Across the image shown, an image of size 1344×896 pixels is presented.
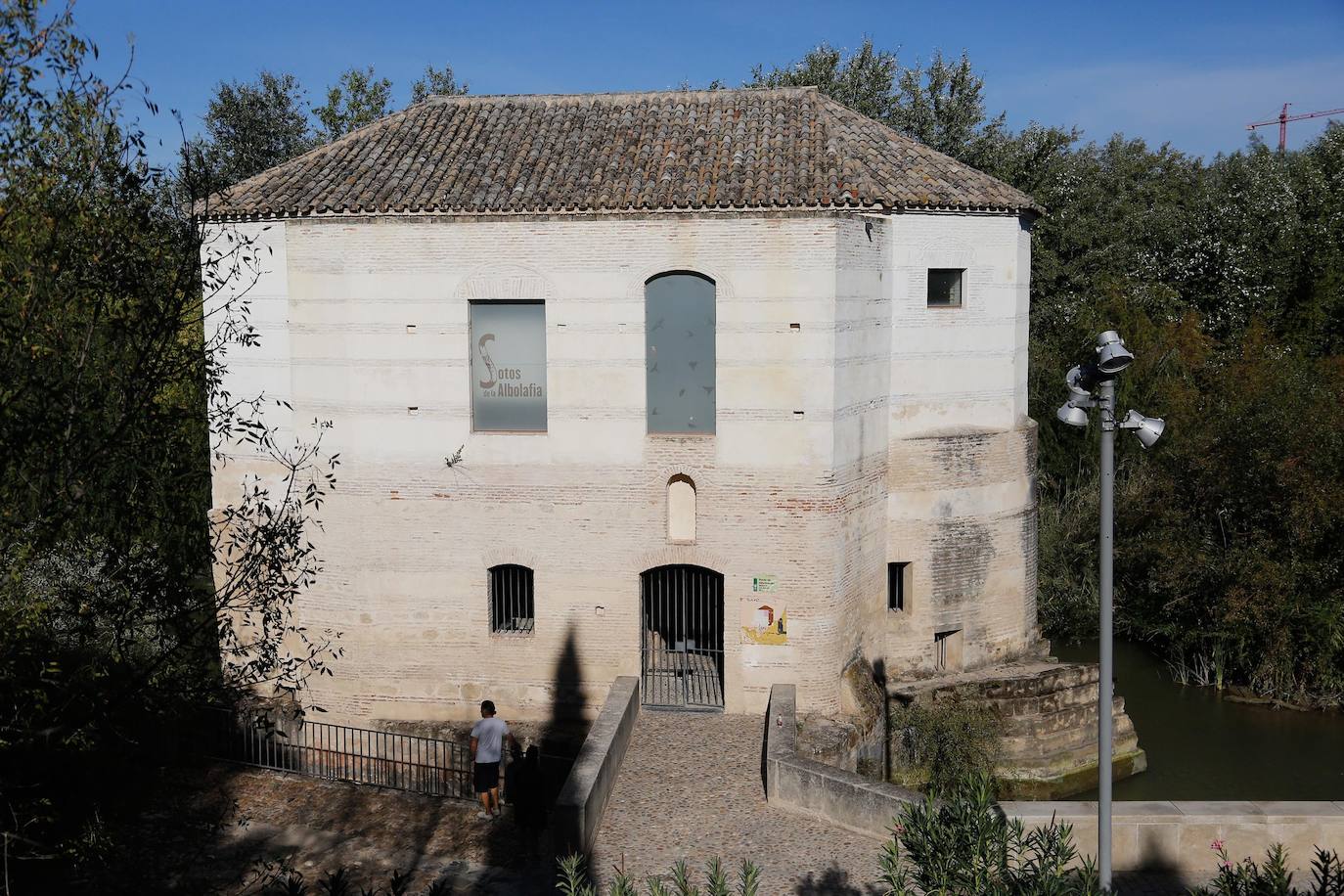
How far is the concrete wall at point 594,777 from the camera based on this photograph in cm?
1117

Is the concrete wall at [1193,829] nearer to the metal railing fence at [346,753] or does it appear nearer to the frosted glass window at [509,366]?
the metal railing fence at [346,753]

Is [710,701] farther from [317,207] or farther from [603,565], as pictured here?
[317,207]

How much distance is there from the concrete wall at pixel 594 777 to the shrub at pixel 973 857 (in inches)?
195

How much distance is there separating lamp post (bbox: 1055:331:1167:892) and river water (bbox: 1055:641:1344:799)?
9.60m

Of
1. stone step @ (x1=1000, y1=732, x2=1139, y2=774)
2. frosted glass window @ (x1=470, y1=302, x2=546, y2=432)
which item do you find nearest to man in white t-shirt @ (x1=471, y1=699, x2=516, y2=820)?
frosted glass window @ (x1=470, y1=302, x2=546, y2=432)

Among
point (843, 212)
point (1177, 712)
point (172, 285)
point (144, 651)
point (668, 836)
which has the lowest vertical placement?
point (1177, 712)

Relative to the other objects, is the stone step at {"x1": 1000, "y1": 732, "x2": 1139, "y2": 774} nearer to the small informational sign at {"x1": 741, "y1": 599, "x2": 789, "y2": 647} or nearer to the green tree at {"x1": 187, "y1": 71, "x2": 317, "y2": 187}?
the small informational sign at {"x1": 741, "y1": 599, "x2": 789, "y2": 647}

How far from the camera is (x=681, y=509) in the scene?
15703 mm

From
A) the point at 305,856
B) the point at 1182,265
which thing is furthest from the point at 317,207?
the point at 1182,265

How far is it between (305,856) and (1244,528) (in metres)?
17.9

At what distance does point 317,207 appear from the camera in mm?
15555

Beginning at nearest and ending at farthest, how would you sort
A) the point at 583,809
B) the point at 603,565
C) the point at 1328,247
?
the point at 583,809 → the point at 603,565 → the point at 1328,247

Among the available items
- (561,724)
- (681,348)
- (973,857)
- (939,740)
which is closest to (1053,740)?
(939,740)

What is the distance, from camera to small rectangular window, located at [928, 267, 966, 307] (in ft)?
56.7
